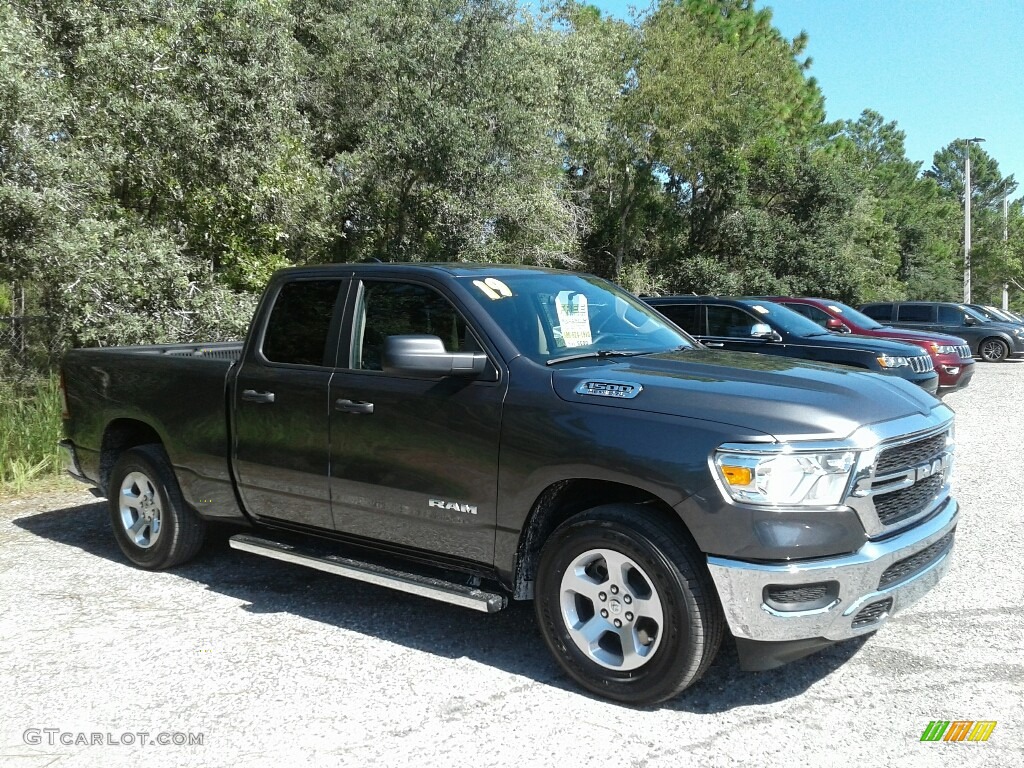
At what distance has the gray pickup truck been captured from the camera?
3.51 metres

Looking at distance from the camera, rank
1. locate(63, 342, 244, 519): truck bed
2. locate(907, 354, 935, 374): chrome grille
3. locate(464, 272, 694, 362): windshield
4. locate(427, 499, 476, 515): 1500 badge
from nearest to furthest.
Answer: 1. locate(427, 499, 476, 515): 1500 badge
2. locate(464, 272, 694, 362): windshield
3. locate(63, 342, 244, 519): truck bed
4. locate(907, 354, 935, 374): chrome grille

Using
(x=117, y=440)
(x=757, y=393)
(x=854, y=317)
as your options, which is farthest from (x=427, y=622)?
(x=854, y=317)

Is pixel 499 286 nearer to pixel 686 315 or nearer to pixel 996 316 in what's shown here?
pixel 686 315

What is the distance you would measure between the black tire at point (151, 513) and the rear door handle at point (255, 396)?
97 cm

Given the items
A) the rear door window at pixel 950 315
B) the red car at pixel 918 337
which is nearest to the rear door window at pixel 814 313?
the red car at pixel 918 337

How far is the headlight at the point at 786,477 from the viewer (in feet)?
11.4

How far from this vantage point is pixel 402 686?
407 centimetres

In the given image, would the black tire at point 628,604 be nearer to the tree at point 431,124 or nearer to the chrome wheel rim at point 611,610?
the chrome wheel rim at point 611,610

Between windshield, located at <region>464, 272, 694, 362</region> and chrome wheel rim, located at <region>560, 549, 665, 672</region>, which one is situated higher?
windshield, located at <region>464, 272, 694, 362</region>

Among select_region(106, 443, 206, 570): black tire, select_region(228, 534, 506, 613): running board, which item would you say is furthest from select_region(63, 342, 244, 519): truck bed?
select_region(228, 534, 506, 613): running board

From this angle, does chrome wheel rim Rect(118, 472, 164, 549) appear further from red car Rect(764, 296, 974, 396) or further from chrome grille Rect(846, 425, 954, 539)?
red car Rect(764, 296, 974, 396)

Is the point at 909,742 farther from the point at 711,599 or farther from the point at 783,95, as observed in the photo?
the point at 783,95

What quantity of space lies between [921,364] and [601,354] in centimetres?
877

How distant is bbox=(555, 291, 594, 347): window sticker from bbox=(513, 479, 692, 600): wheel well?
0.81 metres
